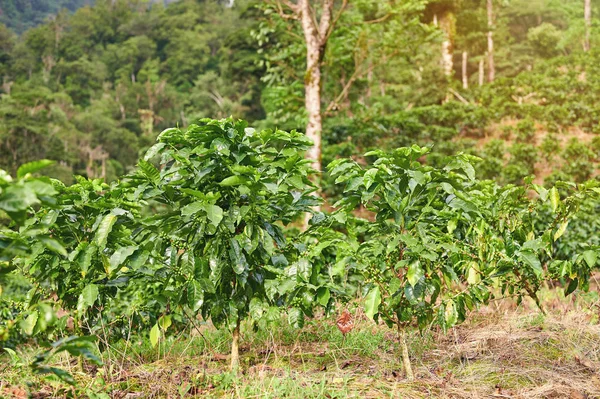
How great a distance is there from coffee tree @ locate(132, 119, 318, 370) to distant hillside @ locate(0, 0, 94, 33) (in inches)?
3769

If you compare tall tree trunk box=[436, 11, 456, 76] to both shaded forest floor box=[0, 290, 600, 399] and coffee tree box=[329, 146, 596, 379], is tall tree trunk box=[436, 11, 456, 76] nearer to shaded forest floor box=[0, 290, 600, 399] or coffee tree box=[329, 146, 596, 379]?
shaded forest floor box=[0, 290, 600, 399]

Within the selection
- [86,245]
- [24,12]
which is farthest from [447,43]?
[24,12]

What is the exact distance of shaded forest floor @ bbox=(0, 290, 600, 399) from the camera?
95.0 inches

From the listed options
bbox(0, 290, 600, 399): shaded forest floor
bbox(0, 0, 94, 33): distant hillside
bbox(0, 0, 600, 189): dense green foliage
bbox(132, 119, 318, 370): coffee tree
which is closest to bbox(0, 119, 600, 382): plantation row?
bbox(132, 119, 318, 370): coffee tree

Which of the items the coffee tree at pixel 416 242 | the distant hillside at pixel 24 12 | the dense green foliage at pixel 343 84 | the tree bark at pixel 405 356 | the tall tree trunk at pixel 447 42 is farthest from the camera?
the distant hillside at pixel 24 12

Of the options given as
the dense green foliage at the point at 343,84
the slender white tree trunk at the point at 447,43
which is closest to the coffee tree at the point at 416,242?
the dense green foliage at the point at 343,84

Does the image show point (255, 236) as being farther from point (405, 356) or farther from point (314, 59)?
point (314, 59)

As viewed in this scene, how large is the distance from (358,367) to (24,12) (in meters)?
107

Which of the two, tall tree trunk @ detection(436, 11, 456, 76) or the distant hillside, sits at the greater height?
the distant hillside

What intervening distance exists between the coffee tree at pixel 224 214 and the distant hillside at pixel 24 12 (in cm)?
9573

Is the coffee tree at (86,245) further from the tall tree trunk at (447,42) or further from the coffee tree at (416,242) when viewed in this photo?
the tall tree trunk at (447,42)

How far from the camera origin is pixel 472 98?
1606cm

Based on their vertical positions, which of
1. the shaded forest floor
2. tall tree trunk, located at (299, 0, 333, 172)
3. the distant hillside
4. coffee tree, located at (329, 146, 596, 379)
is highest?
the distant hillside

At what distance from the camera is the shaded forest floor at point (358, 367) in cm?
241
